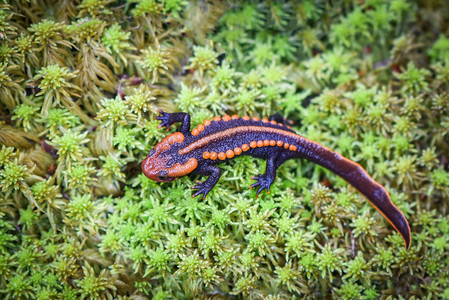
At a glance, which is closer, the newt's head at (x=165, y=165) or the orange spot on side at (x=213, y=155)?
the newt's head at (x=165, y=165)

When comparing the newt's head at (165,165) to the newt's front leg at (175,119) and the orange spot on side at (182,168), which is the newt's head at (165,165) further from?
the newt's front leg at (175,119)

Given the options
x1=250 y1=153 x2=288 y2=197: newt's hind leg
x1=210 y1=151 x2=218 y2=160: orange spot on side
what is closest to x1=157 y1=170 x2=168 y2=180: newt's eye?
x1=210 y1=151 x2=218 y2=160: orange spot on side

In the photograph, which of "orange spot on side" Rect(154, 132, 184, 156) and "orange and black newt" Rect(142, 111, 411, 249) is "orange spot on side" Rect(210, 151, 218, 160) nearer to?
"orange and black newt" Rect(142, 111, 411, 249)

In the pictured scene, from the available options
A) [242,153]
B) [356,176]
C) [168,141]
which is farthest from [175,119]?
[356,176]

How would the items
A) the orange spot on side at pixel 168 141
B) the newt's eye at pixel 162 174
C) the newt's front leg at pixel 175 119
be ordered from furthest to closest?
the newt's front leg at pixel 175 119, the orange spot on side at pixel 168 141, the newt's eye at pixel 162 174

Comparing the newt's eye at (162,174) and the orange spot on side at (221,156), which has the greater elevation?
the orange spot on side at (221,156)

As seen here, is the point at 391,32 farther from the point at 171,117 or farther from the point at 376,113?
the point at 171,117

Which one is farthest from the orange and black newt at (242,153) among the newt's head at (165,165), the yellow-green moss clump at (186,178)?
the yellow-green moss clump at (186,178)

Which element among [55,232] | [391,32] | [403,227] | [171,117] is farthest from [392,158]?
[55,232]
